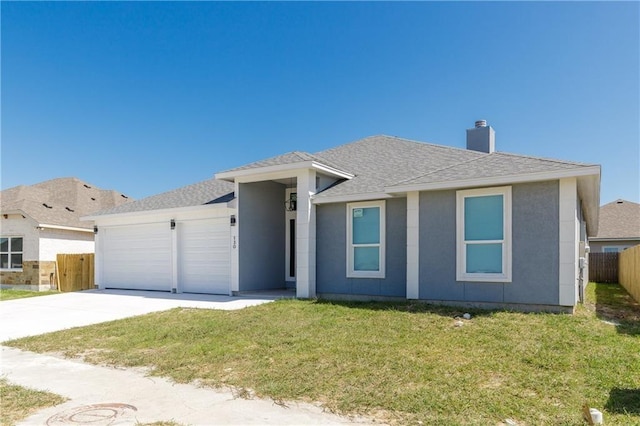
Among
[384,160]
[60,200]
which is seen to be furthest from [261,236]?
[60,200]

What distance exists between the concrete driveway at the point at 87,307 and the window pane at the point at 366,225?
3.11 meters

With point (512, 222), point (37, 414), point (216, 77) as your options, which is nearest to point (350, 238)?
point (512, 222)

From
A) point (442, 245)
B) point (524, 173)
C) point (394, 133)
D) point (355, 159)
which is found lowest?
point (442, 245)

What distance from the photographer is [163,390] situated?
4.59 m

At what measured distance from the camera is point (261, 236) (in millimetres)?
13516

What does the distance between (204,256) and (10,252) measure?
1159cm

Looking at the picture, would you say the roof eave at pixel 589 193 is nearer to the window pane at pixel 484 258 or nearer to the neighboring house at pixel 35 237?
the window pane at pixel 484 258

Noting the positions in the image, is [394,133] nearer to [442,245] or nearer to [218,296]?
[442,245]

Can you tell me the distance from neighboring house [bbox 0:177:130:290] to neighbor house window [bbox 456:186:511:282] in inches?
695

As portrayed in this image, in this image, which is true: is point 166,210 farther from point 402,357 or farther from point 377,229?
point 402,357

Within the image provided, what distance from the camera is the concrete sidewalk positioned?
3713 millimetres

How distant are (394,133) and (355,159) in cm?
341

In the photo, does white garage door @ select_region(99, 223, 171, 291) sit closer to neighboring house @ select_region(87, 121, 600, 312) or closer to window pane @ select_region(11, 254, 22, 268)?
neighboring house @ select_region(87, 121, 600, 312)

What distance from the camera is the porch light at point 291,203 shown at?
1423 centimetres
